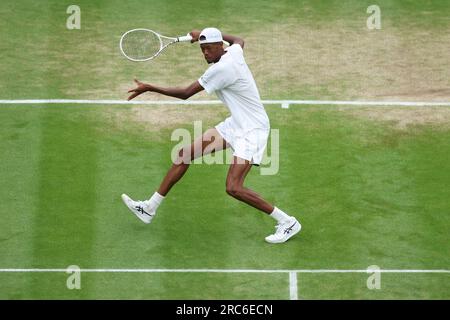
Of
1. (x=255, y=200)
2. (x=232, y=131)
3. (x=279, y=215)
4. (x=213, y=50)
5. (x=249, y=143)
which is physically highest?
(x=213, y=50)

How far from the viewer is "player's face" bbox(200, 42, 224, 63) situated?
13.7m

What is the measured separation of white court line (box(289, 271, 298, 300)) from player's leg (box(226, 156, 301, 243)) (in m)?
0.81

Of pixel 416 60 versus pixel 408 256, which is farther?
pixel 416 60

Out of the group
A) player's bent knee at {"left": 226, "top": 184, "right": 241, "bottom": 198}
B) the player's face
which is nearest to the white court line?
player's bent knee at {"left": 226, "top": 184, "right": 241, "bottom": 198}

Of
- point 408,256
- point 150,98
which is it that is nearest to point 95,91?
point 150,98

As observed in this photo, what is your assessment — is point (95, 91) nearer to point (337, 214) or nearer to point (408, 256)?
point (337, 214)

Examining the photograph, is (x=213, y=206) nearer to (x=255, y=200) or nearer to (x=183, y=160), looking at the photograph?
(x=183, y=160)

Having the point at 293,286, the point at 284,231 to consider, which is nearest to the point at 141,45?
the point at 284,231

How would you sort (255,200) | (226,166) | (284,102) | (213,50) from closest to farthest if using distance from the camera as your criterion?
(213,50) < (255,200) < (226,166) < (284,102)

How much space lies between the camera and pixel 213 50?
13.7 m

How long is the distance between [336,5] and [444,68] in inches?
106

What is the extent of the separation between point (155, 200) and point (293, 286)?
7.51ft
